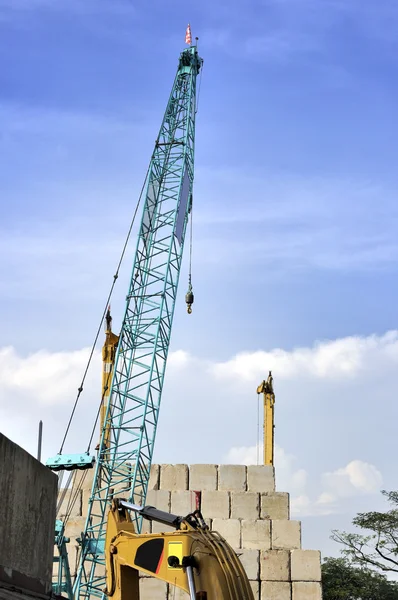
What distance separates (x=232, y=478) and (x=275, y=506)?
2.61 meters

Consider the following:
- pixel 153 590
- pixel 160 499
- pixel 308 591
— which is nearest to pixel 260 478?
pixel 160 499

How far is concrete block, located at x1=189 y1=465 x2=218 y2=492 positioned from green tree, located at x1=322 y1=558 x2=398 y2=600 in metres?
16.9

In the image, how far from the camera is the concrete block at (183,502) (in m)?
38.7

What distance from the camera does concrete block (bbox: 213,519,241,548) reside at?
125ft

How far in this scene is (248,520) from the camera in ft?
126

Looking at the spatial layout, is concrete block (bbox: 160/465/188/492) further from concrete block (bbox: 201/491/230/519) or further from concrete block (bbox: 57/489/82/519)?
concrete block (bbox: 57/489/82/519)

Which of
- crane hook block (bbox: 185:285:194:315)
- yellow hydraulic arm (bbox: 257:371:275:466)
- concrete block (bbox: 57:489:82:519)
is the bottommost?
concrete block (bbox: 57:489:82:519)

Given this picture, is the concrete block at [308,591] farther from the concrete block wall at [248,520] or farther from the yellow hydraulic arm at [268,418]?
the yellow hydraulic arm at [268,418]

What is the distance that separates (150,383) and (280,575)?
432 inches

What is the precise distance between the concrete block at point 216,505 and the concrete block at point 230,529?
54cm

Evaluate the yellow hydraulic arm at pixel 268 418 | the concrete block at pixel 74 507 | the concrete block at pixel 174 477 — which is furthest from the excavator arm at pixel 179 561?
the yellow hydraulic arm at pixel 268 418

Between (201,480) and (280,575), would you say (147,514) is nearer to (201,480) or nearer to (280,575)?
(280,575)

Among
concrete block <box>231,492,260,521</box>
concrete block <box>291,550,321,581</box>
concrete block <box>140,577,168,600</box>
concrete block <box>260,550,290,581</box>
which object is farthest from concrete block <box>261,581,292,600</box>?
concrete block <box>140,577,168,600</box>

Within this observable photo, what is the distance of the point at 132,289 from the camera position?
113ft
